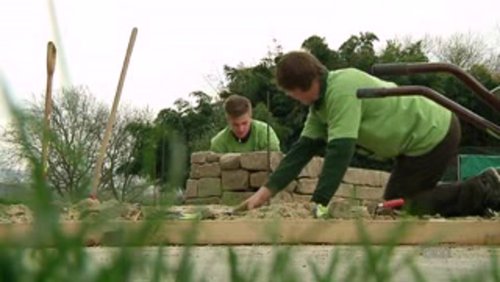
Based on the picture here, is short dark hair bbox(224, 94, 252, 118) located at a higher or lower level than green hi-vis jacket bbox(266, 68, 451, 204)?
higher

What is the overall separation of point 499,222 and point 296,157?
2.30 meters

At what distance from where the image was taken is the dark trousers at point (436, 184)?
694cm

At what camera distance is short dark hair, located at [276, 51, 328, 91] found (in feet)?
20.5

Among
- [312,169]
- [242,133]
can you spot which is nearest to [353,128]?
[242,133]

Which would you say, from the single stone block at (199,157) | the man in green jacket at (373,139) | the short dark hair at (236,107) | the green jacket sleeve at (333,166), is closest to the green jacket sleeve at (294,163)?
the man in green jacket at (373,139)

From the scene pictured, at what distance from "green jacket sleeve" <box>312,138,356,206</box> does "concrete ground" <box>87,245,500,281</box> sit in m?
1.93

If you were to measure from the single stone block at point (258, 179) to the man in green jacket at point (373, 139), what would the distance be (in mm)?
3937

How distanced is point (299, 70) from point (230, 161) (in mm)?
5377

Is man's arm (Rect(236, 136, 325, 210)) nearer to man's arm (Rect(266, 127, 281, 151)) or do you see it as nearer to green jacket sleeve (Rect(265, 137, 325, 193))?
green jacket sleeve (Rect(265, 137, 325, 193))

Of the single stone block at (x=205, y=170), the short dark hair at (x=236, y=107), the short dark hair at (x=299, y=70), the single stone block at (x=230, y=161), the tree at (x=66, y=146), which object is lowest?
the single stone block at (x=205, y=170)

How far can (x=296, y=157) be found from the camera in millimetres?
6891

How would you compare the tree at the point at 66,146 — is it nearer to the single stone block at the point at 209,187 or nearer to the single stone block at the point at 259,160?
the single stone block at the point at 259,160

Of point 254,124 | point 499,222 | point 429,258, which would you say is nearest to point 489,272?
point 429,258

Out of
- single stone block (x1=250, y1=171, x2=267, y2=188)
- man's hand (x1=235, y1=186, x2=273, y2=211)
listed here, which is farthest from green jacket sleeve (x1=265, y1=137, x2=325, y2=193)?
single stone block (x1=250, y1=171, x2=267, y2=188)
